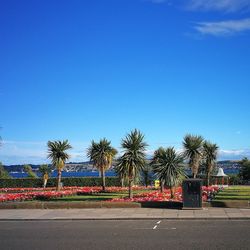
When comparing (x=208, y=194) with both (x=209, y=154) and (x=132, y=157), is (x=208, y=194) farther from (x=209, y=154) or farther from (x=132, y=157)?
(x=209, y=154)

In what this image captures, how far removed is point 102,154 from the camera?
41.4 m

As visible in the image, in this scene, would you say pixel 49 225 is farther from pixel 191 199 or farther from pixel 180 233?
pixel 191 199

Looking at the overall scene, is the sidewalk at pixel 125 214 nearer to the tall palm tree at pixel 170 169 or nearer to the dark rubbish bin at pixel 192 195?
the dark rubbish bin at pixel 192 195

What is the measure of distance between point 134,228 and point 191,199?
6.06 meters

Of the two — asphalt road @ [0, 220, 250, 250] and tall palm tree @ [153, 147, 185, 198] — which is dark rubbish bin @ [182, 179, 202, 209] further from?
tall palm tree @ [153, 147, 185, 198]

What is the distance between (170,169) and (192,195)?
7.59 m

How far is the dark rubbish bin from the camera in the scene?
22297 mm

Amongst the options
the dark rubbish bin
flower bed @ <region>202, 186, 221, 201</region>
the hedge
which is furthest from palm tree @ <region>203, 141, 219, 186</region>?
the dark rubbish bin

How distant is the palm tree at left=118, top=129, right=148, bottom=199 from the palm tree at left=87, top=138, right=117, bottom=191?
35.5ft

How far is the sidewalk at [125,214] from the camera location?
19.7 m

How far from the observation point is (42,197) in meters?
33.5

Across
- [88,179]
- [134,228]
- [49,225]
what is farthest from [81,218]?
[88,179]

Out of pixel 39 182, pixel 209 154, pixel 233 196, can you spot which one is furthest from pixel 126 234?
pixel 39 182

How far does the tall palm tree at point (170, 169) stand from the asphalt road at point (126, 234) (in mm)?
10814
